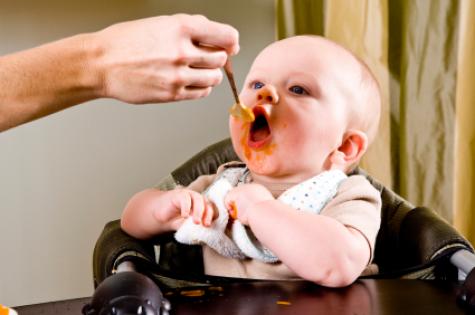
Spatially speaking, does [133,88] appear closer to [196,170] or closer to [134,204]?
[134,204]

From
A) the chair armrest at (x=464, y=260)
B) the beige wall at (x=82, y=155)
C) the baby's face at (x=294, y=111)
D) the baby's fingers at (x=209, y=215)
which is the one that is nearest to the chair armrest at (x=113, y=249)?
the baby's fingers at (x=209, y=215)

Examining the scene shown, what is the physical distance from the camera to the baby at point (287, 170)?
3.63ft

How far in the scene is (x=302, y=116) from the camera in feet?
3.86

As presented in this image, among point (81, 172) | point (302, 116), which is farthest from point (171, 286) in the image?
point (81, 172)

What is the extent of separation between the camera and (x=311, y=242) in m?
1.02

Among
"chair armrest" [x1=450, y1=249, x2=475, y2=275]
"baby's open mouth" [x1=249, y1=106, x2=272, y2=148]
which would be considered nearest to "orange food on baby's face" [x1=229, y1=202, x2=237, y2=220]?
"baby's open mouth" [x1=249, y1=106, x2=272, y2=148]

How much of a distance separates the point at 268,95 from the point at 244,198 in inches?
6.6

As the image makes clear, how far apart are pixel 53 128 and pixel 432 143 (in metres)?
0.93

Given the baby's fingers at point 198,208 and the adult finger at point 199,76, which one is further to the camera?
the baby's fingers at point 198,208

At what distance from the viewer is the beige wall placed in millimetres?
1840

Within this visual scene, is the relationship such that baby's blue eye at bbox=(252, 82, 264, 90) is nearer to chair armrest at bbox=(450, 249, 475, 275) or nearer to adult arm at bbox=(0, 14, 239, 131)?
adult arm at bbox=(0, 14, 239, 131)

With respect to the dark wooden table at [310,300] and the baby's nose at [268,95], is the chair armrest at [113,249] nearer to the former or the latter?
the dark wooden table at [310,300]

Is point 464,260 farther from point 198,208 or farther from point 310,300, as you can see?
point 198,208

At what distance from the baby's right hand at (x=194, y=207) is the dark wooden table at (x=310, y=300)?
0.16 meters
